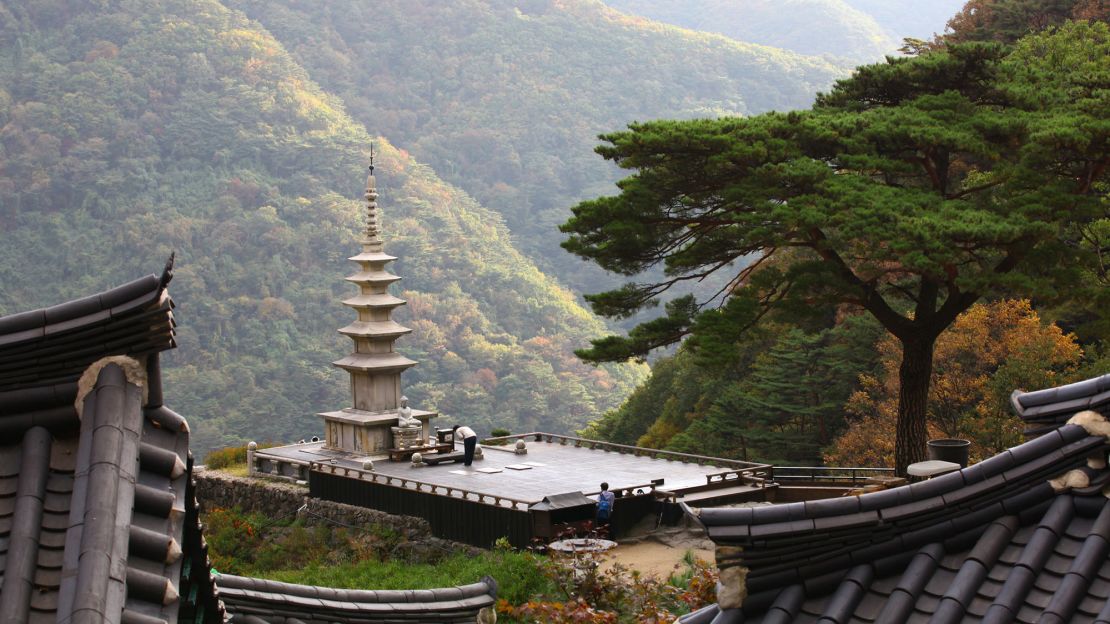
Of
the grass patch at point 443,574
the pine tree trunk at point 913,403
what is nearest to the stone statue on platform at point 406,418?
the grass patch at point 443,574

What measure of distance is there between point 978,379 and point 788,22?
136 m

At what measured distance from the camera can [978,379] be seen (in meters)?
30.7

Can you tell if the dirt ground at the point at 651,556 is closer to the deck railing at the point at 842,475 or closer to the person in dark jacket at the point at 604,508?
the person in dark jacket at the point at 604,508

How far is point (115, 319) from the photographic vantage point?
6.14 metres

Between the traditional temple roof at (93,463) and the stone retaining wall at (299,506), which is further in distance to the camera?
the stone retaining wall at (299,506)

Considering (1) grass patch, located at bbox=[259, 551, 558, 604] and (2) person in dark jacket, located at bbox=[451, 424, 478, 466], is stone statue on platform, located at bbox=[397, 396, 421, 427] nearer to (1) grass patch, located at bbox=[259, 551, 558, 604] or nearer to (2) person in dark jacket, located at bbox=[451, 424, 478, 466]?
(2) person in dark jacket, located at bbox=[451, 424, 478, 466]

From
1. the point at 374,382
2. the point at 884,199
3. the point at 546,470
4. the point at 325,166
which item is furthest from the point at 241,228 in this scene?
the point at 884,199

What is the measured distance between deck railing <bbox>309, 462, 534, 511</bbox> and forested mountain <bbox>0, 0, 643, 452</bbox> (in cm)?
3935

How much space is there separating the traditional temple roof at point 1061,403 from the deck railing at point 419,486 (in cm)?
1872

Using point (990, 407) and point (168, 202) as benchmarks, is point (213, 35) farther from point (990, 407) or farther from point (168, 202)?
point (990, 407)

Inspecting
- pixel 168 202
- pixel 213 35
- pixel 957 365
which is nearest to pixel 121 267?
pixel 168 202

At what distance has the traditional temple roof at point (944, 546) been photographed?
6891mm

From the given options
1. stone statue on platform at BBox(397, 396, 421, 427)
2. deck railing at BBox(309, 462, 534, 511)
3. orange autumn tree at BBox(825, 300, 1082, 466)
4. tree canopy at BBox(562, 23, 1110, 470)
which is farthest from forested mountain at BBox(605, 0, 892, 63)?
tree canopy at BBox(562, 23, 1110, 470)

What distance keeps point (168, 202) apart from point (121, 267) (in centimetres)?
849
